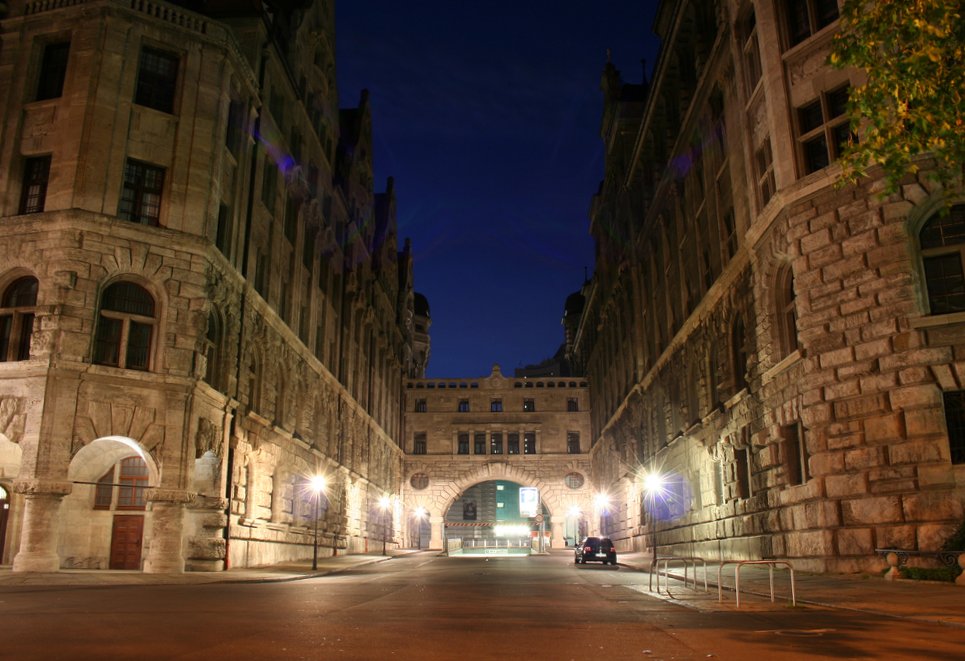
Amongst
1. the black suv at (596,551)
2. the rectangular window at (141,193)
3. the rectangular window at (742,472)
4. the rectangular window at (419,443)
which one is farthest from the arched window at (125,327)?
the rectangular window at (419,443)

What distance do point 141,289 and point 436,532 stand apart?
2005 inches

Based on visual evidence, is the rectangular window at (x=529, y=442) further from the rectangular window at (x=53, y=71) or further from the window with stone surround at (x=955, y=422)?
the window with stone surround at (x=955, y=422)

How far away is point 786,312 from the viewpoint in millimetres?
23891

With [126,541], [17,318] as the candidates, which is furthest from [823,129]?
[126,541]

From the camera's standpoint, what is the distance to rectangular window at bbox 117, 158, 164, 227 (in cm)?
2666

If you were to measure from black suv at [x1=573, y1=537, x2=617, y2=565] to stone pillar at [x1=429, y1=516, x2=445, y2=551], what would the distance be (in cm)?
3531

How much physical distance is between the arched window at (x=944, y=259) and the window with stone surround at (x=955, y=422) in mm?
2084

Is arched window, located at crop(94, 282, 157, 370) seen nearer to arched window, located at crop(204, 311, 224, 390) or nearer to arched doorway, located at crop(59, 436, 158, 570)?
arched window, located at crop(204, 311, 224, 390)

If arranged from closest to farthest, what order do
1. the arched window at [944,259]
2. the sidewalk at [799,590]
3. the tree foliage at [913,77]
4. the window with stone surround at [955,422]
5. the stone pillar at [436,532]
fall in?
1. the tree foliage at [913,77]
2. the sidewalk at [799,590]
3. the window with stone surround at [955,422]
4. the arched window at [944,259]
5. the stone pillar at [436,532]

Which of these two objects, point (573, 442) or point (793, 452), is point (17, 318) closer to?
point (793, 452)

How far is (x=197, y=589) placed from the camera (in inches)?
736

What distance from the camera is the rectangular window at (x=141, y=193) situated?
2666 cm

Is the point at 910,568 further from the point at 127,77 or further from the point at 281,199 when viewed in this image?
the point at 281,199

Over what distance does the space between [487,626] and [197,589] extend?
10672 mm
